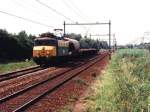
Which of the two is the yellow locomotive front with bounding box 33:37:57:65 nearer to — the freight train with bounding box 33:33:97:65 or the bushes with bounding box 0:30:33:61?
the freight train with bounding box 33:33:97:65

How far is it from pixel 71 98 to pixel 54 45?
21985mm

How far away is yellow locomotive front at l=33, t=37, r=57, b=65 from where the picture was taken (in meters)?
37.5

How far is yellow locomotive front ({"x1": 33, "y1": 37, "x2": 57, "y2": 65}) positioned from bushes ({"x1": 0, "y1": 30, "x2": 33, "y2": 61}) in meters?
9.96

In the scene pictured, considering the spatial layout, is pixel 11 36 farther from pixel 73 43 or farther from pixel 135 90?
pixel 135 90

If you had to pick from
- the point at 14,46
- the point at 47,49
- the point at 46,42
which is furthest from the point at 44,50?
the point at 14,46

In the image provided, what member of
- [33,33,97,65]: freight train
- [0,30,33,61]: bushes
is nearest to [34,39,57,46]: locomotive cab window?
[33,33,97,65]: freight train

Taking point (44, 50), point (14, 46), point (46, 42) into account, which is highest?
point (46, 42)

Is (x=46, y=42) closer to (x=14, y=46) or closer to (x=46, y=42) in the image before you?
(x=46, y=42)

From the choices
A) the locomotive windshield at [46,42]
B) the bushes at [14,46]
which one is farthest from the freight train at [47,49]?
the bushes at [14,46]

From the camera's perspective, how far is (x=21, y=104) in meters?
14.9

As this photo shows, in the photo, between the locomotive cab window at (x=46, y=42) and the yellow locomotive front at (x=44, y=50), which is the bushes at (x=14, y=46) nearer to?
the locomotive cab window at (x=46, y=42)

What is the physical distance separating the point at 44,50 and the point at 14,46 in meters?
14.2

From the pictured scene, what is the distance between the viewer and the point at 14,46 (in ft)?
168

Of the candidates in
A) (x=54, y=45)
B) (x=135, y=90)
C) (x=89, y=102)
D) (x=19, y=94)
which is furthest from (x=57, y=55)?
(x=135, y=90)
